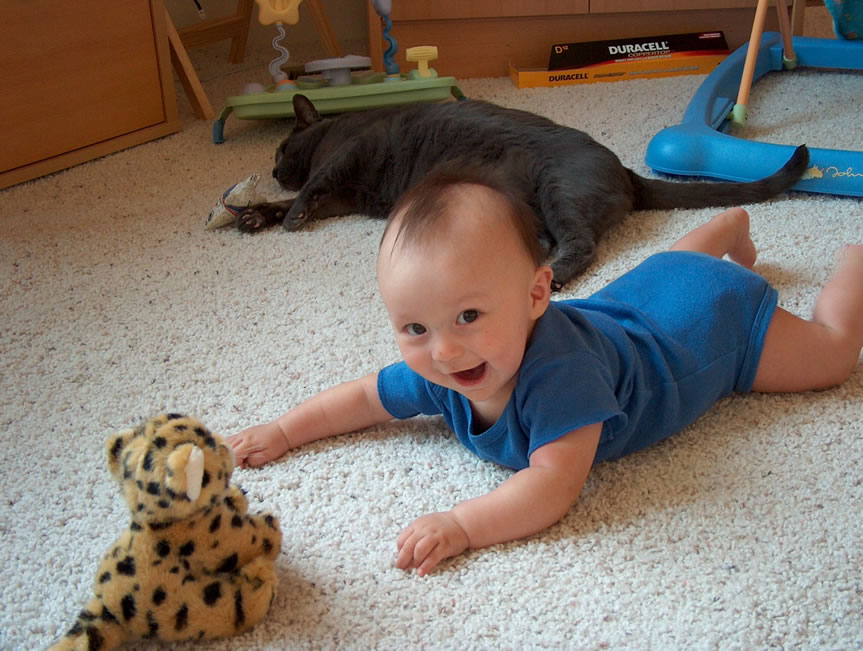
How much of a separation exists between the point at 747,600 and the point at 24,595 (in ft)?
2.36

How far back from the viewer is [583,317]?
98 cm

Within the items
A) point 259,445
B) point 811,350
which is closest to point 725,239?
point 811,350

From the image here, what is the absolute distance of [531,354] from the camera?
91 centimetres

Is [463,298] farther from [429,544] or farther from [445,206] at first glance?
[429,544]

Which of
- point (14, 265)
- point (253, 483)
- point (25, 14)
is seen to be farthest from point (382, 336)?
point (25, 14)

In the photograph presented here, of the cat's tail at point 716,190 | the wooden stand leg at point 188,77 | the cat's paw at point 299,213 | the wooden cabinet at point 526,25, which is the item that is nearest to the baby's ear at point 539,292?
the cat's tail at point 716,190

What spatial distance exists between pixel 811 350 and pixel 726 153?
2.61ft

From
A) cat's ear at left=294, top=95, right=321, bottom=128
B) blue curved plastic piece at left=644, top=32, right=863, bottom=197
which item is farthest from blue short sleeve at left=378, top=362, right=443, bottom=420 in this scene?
cat's ear at left=294, top=95, right=321, bottom=128

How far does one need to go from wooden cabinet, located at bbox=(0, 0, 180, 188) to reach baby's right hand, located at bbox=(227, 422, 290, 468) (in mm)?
1313

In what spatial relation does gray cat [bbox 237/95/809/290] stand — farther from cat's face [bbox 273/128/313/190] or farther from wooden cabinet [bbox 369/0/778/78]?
wooden cabinet [bbox 369/0/778/78]

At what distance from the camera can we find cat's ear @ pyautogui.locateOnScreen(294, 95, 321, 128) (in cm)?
215

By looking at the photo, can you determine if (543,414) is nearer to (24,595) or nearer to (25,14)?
(24,595)

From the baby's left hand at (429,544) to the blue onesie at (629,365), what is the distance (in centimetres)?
13

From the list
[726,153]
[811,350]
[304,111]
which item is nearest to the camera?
[811,350]
